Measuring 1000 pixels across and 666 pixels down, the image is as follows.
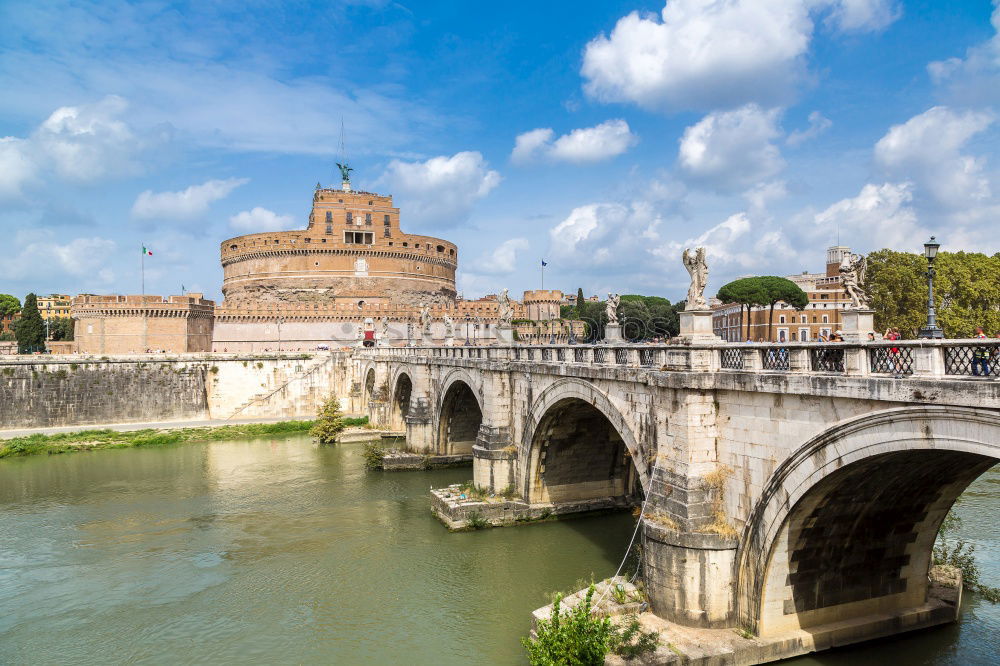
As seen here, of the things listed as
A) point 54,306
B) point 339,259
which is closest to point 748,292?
point 339,259

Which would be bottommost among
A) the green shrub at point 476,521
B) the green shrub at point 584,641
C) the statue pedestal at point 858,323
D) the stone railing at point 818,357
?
the green shrub at point 476,521

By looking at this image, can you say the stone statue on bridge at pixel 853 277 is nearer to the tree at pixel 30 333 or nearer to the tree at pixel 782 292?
the tree at pixel 782 292

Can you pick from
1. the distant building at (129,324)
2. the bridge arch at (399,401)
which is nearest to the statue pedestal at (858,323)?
the bridge arch at (399,401)

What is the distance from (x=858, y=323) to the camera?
30.9ft

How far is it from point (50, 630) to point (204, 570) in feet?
12.8

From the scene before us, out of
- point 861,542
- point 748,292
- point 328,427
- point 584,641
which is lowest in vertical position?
point 584,641

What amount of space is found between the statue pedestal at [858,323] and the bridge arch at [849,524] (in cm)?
130

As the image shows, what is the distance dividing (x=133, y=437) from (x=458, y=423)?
2268cm

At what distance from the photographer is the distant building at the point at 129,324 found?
200 ft

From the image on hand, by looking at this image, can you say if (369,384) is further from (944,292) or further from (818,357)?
(818,357)

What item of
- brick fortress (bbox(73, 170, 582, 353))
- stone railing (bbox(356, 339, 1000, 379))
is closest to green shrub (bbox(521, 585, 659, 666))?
stone railing (bbox(356, 339, 1000, 379))

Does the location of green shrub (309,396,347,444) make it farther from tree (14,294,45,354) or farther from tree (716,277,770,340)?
tree (14,294,45,354)

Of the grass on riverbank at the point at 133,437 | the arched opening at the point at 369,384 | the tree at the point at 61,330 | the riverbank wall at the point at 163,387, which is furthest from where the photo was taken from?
the tree at the point at 61,330

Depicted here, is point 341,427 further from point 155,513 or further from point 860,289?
point 860,289
